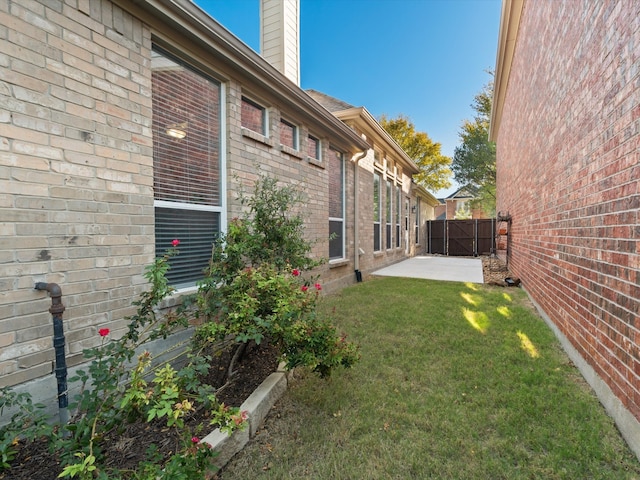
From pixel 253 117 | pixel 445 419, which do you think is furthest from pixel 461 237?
pixel 445 419

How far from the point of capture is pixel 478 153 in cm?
2523

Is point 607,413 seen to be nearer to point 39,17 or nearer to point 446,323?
point 446,323

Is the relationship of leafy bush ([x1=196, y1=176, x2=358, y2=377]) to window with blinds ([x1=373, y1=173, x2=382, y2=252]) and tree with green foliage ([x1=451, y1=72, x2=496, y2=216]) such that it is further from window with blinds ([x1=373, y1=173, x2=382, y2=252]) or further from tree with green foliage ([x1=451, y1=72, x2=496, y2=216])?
tree with green foliage ([x1=451, y1=72, x2=496, y2=216])

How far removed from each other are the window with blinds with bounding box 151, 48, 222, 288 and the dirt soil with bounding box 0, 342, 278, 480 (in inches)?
55.3

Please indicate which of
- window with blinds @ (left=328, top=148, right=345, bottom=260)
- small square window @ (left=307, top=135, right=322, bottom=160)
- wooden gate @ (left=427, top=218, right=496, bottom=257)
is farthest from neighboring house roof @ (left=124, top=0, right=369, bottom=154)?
wooden gate @ (left=427, top=218, right=496, bottom=257)

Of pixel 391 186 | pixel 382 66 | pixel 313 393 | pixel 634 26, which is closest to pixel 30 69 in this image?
pixel 313 393

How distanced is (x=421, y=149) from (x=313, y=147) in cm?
1951

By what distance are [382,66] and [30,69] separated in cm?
1828

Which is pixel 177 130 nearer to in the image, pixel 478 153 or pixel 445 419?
pixel 445 419

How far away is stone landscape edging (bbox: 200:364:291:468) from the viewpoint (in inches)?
77.2

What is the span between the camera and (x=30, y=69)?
2199mm

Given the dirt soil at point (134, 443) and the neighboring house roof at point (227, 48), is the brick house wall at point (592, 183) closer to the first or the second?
the dirt soil at point (134, 443)

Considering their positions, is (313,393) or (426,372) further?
(426,372)

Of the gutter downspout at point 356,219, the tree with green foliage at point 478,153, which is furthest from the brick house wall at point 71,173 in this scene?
the tree with green foliage at point 478,153
